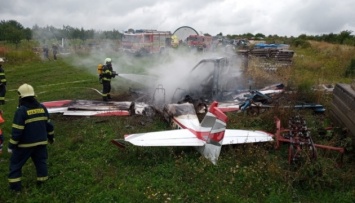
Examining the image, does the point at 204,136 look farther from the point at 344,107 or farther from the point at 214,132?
the point at 344,107

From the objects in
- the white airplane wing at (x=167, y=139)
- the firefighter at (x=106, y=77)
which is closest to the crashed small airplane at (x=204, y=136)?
the white airplane wing at (x=167, y=139)

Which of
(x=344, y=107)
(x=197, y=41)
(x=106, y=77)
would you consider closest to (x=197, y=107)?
(x=106, y=77)

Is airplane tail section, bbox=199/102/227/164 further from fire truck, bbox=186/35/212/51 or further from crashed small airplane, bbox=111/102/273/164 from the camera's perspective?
fire truck, bbox=186/35/212/51

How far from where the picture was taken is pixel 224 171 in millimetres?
5406

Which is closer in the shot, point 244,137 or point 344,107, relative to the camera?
point 244,137

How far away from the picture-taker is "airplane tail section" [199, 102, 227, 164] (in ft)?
17.7

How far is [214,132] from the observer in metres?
5.53

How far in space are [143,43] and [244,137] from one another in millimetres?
24011

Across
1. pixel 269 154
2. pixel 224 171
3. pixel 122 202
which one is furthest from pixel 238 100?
pixel 122 202

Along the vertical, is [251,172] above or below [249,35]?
below

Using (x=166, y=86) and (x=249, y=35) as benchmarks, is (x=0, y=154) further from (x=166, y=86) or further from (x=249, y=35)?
(x=249, y=35)

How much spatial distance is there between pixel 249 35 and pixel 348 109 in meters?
64.7

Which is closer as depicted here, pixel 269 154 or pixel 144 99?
pixel 269 154

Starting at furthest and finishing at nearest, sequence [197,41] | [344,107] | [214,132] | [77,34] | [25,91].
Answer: [77,34]
[197,41]
[344,107]
[214,132]
[25,91]
